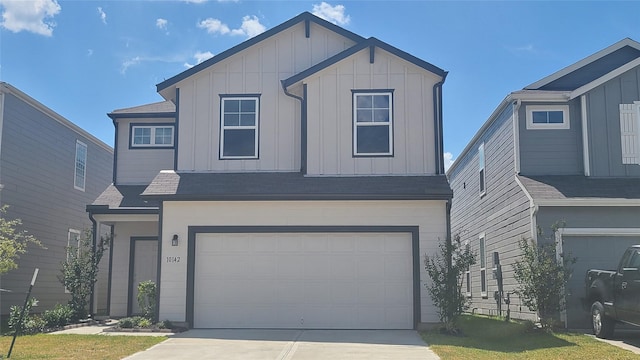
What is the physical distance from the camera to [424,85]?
1553 cm

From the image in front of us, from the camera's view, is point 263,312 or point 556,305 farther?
point 263,312

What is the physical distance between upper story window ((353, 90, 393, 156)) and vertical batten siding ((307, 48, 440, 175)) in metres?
0.12

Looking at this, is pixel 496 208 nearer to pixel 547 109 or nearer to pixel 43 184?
pixel 547 109

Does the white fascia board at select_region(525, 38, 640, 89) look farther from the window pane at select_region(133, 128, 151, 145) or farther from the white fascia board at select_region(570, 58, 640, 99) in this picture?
the window pane at select_region(133, 128, 151, 145)

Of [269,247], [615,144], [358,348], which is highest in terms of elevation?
[615,144]

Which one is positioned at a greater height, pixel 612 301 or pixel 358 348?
pixel 612 301

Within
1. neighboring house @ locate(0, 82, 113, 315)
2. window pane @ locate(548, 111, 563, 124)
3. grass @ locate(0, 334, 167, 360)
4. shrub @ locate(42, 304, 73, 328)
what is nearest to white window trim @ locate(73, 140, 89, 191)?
neighboring house @ locate(0, 82, 113, 315)

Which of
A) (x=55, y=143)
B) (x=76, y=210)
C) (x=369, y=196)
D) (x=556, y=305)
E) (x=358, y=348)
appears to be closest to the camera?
(x=358, y=348)

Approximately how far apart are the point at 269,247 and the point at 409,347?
432cm

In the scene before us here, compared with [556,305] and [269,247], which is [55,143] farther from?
[556,305]

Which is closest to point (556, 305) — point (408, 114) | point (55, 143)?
point (408, 114)

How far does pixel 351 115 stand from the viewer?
1548 centimetres

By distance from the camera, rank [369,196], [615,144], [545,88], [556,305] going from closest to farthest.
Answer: [556,305] → [369,196] → [615,144] → [545,88]

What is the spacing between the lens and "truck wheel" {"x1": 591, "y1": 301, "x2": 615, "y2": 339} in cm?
1185
